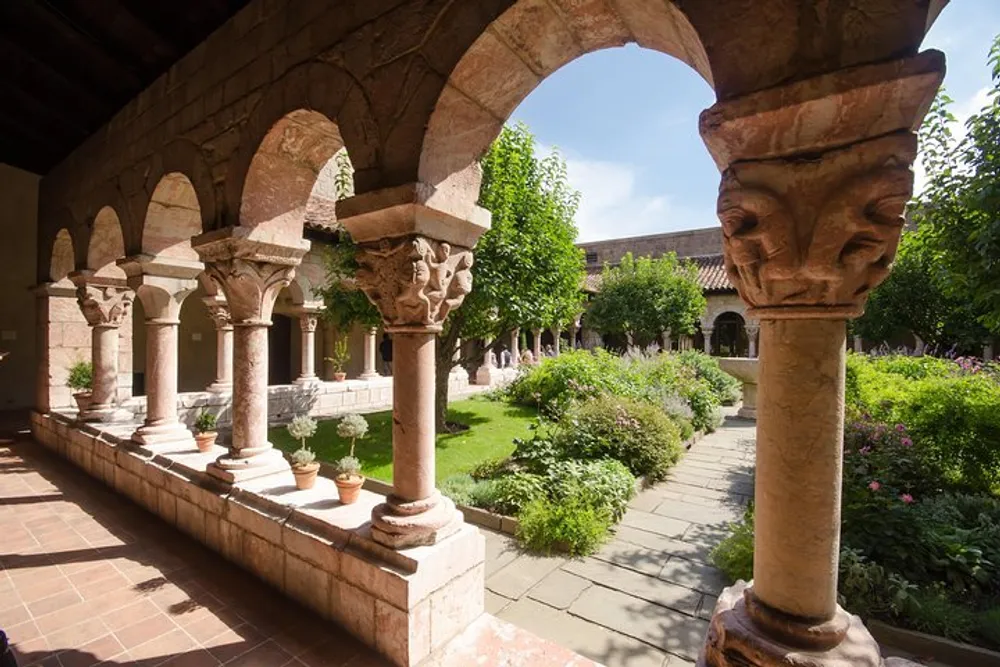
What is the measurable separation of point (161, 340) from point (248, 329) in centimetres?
206

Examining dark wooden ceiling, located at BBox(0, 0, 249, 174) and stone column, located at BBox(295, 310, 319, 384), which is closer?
dark wooden ceiling, located at BBox(0, 0, 249, 174)

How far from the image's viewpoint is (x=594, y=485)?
4.98 m

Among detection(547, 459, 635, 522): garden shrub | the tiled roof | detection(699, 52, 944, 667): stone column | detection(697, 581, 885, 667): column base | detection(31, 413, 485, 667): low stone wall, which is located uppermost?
the tiled roof

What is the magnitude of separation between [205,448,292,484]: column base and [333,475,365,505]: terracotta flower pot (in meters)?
0.86

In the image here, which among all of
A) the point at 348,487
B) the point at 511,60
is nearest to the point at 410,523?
the point at 348,487

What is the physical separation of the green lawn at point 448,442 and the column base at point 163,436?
221cm

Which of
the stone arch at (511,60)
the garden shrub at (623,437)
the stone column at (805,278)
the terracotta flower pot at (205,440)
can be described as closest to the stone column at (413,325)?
the stone arch at (511,60)

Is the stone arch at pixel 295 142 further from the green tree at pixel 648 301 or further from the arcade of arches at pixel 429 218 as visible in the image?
the green tree at pixel 648 301

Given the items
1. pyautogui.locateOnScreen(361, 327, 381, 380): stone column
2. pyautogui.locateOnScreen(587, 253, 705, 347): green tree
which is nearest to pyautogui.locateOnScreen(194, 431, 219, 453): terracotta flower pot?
pyautogui.locateOnScreen(361, 327, 381, 380): stone column

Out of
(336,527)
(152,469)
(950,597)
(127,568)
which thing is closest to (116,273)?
(152,469)

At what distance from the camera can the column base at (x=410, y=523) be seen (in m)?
2.54

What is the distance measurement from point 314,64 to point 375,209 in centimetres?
122

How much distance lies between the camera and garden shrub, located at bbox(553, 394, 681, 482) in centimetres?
616

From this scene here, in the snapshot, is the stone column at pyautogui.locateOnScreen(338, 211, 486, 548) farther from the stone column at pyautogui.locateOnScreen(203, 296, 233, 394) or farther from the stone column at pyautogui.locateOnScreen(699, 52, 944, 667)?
the stone column at pyautogui.locateOnScreen(203, 296, 233, 394)
